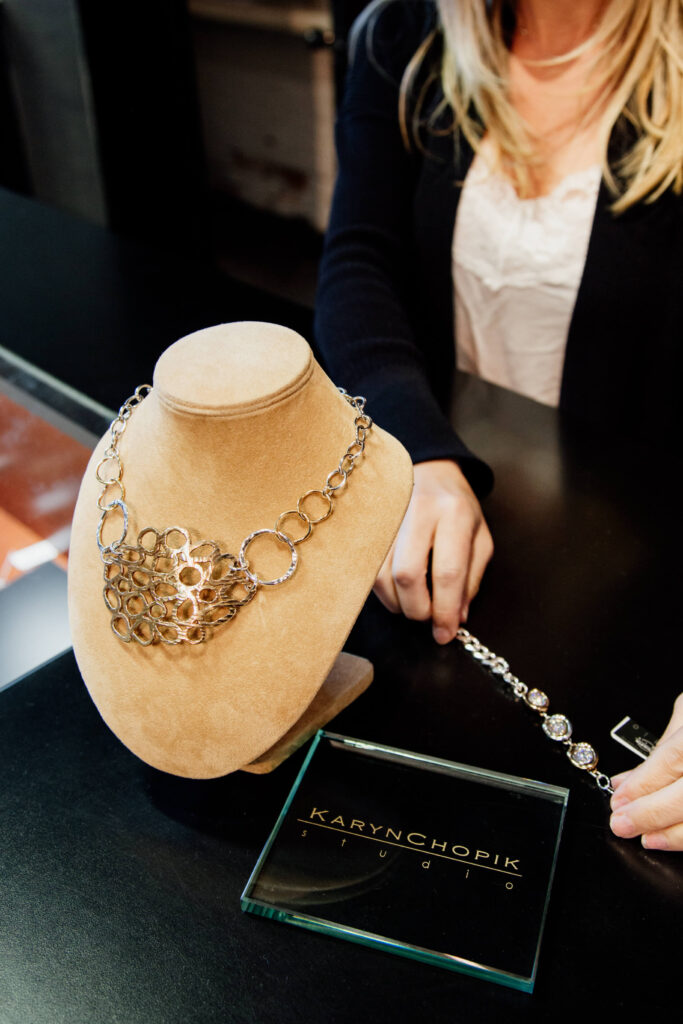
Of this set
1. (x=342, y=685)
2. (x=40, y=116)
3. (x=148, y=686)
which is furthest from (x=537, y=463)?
(x=40, y=116)

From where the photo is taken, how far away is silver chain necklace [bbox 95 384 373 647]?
0.52m

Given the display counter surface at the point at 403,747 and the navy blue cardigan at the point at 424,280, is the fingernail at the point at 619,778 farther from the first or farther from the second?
the navy blue cardigan at the point at 424,280

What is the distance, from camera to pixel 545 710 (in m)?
0.60

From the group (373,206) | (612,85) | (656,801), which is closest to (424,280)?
(373,206)

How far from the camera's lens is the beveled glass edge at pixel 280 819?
0.50 meters

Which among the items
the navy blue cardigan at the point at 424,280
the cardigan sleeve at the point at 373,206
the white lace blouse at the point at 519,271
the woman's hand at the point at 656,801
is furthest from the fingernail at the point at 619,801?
the white lace blouse at the point at 519,271

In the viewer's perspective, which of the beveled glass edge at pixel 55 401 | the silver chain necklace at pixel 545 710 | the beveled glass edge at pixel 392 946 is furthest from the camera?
the beveled glass edge at pixel 55 401

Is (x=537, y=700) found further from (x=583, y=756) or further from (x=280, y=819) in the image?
(x=280, y=819)

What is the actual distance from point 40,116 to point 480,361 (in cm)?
207

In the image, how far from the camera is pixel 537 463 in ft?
2.75

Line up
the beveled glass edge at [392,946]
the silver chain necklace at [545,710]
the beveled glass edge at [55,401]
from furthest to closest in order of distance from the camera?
the beveled glass edge at [55,401] < the silver chain necklace at [545,710] < the beveled glass edge at [392,946]

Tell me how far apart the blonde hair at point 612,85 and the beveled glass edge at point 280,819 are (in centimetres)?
69

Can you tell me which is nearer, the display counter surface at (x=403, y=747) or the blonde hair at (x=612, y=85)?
the display counter surface at (x=403, y=747)

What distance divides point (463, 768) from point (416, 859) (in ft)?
0.23
